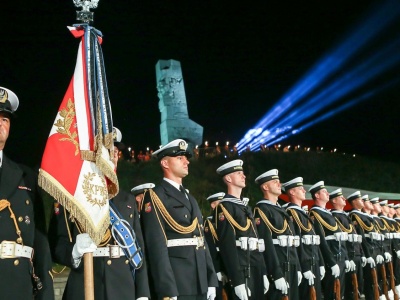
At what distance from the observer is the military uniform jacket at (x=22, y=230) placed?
12.7 ft

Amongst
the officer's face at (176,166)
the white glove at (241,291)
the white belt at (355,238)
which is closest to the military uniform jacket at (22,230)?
the officer's face at (176,166)

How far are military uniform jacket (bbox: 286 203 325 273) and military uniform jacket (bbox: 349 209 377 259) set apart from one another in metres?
2.74

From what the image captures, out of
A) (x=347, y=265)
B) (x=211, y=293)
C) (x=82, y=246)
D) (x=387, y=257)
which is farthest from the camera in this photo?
(x=387, y=257)

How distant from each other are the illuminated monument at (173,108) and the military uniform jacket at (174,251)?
31018 mm

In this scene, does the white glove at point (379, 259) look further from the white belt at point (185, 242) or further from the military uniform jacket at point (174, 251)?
the white belt at point (185, 242)

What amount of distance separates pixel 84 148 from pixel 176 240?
70.2 inches

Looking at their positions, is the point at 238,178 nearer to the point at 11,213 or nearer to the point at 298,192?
the point at 298,192

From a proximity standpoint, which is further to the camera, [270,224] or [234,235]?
[270,224]

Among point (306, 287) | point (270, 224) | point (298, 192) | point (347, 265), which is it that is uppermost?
point (298, 192)

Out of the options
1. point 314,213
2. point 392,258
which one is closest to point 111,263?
point 314,213

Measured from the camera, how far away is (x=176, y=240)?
5.80m

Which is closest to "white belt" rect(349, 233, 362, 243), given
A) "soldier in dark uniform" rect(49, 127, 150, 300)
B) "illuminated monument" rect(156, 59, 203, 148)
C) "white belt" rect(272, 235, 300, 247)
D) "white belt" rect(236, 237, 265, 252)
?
"white belt" rect(272, 235, 300, 247)

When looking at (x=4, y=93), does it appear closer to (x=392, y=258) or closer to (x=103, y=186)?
(x=103, y=186)

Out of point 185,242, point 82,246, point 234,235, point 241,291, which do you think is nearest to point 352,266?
point 234,235
